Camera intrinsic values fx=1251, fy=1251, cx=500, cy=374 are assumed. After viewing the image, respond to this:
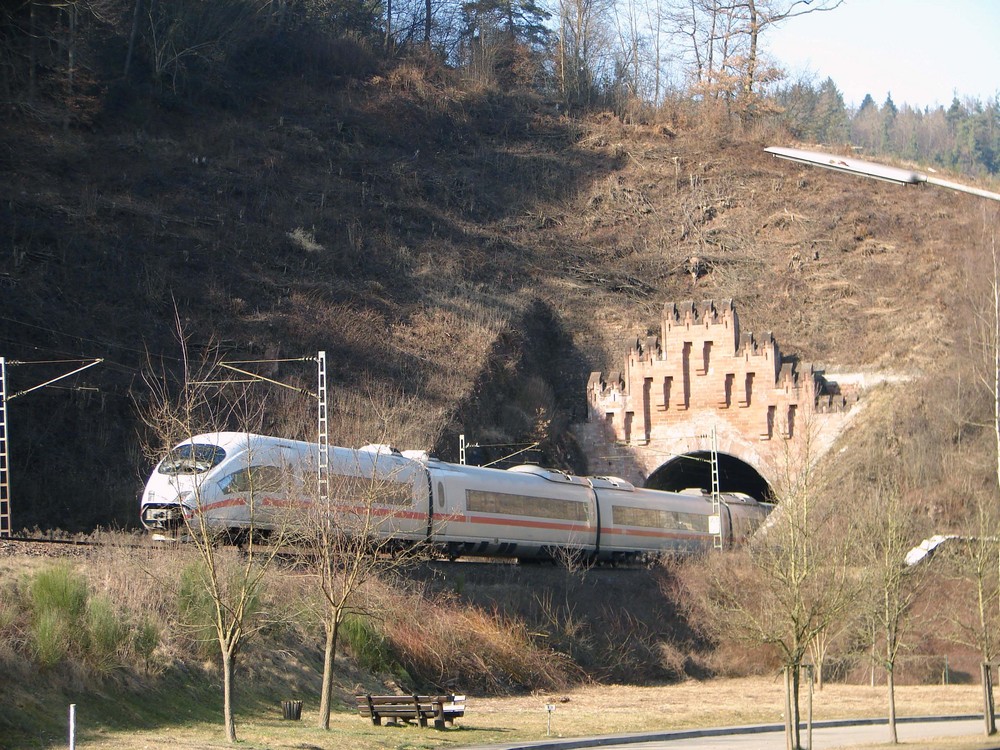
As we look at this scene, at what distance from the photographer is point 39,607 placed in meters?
21.5

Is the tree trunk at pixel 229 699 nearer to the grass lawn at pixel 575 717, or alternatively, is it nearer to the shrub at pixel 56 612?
the grass lawn at pixel 575 717

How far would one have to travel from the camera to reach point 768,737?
2361 centimetres

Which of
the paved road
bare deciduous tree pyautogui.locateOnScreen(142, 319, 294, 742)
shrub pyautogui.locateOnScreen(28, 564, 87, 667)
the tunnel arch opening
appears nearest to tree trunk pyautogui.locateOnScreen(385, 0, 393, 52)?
the tunnel arch opening

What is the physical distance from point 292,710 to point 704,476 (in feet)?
122

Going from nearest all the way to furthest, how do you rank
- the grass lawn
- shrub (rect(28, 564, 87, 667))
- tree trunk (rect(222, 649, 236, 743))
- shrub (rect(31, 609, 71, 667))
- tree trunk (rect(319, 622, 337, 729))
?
tree trunk (rect(222, 649, 236, 743)) < the grass lawn < shrub (rect(31, 609, 71, 667)) < shrub (rect(28, 564, 87, 667)) < tree trunk (rect(319, 622, 337, 729))

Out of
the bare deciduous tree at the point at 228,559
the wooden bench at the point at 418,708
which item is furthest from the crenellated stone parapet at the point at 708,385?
the wooden bench at the point at 418,708

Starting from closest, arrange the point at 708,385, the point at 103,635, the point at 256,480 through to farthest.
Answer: the point at 103,635 < the point at 256,480 < the point at 708,385

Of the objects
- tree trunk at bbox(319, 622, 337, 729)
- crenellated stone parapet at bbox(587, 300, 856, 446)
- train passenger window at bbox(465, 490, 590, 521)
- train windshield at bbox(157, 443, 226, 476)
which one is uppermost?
crenellated stone parapet at bbox(587, 300, 856, 446)

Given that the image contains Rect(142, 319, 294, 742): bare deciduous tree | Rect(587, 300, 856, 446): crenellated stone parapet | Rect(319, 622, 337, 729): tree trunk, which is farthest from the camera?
Rect(587, 300, 856, 446): crenellated stone parapet

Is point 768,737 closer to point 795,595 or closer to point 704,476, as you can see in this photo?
point 795,595

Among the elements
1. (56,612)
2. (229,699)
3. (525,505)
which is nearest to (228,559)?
(56,612)

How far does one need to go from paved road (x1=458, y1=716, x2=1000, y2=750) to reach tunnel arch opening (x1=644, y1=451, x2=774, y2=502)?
83.5 feet

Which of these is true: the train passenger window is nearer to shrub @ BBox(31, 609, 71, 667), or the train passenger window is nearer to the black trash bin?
the black trash bin

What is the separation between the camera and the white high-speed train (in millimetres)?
28094
